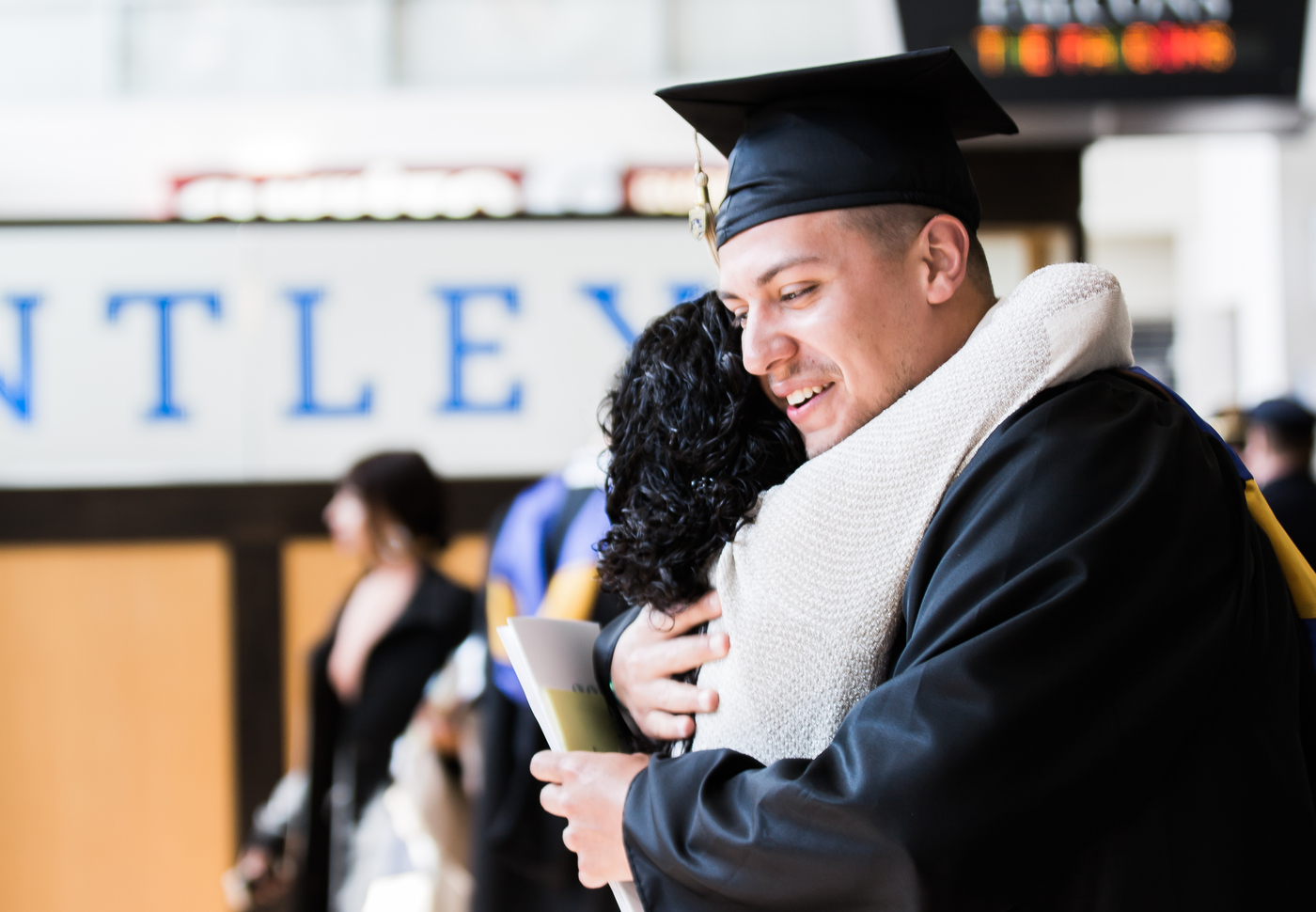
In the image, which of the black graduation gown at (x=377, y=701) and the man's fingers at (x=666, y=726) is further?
the black graduation gown at (x=377, y=701)

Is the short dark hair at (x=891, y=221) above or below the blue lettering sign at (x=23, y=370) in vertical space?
above

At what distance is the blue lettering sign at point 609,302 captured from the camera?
10.6 ft

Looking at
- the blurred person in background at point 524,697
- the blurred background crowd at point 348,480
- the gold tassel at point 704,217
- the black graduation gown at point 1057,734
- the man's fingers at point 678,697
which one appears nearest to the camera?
the black graduation gown at point 1057,734

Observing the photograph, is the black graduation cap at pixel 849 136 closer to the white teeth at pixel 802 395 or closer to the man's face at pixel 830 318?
the man's face at pixel 830 318

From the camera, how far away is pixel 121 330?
319 centimetres

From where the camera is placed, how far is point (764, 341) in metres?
1.04

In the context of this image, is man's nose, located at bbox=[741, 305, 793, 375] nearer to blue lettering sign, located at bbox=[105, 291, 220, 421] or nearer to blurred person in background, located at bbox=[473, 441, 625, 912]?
blurred person in background, located at bbox=[473, 441, 625, 912]

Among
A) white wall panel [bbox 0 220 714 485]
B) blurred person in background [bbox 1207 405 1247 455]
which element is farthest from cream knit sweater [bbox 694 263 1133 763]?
blurred person in background [bbox 1207 405 1247 455]

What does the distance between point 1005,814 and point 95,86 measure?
6.56 metres

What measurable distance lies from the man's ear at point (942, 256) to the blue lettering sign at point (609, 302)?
2215 millimetres

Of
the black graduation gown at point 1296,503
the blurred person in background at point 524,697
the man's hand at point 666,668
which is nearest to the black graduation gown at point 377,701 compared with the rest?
the blurred person in background at point 524,697

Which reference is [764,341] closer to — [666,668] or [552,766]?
[666,668]

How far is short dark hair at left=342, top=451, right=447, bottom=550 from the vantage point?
277 centimetres

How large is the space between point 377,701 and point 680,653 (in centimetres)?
178
